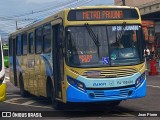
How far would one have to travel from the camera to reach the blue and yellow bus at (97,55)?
493 inches

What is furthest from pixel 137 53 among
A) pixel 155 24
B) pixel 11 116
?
pixel 155 24

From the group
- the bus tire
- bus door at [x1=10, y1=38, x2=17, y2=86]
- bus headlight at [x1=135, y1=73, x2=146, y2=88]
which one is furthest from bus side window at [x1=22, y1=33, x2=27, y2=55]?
Answer: bus headlight at [x1=135, y1=73, x2=146, y2=88]

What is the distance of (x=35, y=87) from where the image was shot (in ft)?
56.7

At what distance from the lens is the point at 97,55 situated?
41.8ft

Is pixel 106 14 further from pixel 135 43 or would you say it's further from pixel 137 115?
pixel 137 115

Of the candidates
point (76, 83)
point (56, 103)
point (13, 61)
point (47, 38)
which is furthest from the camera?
Result: point (13, 61)

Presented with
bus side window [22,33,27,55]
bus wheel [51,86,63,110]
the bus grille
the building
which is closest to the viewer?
the bus grille

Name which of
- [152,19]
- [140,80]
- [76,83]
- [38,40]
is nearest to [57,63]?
[76,83]

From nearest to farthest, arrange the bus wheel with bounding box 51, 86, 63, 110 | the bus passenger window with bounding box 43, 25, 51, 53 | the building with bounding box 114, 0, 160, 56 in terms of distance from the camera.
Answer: the bus wheel with bounding box 51, 86, 63, 110 < the bus passenger window with bounding box 43, 25, 51, 53 < the building with bounding box 114, 0, 160, 56

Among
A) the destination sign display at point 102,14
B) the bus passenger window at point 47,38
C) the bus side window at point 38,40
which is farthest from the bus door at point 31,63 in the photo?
the destination sign display at point 102,14

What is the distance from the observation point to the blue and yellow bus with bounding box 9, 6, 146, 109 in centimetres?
1252

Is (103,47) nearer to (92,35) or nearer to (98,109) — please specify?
(92,35)

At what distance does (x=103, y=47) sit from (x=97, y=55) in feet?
0.97

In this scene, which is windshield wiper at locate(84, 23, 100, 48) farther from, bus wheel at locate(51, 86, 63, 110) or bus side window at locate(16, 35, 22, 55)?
bus side window at locate(16, 35, 22, 55)
